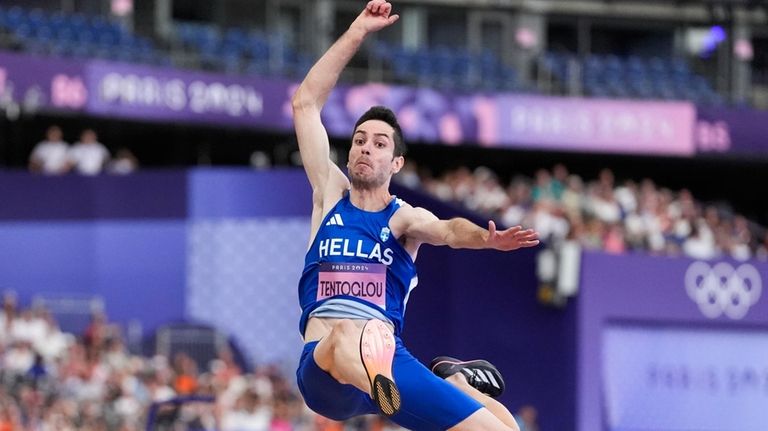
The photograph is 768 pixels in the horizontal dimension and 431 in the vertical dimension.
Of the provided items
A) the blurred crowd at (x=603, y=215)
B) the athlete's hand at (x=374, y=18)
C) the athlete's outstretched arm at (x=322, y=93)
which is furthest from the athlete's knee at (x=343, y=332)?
the blurred crowd at (x=603, y=215)

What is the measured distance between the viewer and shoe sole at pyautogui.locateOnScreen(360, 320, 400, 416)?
8359 millimetres

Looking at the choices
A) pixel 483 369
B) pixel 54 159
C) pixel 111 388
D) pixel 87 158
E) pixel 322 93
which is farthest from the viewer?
pixel 54 159

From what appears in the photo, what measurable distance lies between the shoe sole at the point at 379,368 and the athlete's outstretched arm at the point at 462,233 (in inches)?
24.3

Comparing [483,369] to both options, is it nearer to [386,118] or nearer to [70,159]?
[386,118]

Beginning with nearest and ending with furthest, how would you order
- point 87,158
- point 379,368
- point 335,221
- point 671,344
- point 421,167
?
point 379,368, point 335,221, point 671,344, point 87,158, point 421,167

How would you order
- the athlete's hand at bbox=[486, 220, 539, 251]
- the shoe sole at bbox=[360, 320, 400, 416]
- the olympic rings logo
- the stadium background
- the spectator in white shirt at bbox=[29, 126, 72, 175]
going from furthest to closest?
1. the spectator in white shirt at bbox=[29, 126, 72, 175]
2. the olympic rings logo
3. the stadium background
4. the shoe sole at bbox=[360, 320, 400, 416]
5. the athlete's hand at bbox=[486, 220, 539, 251]

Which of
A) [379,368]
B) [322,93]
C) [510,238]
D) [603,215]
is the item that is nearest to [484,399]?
[379,368]

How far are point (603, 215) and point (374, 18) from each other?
13989 mm

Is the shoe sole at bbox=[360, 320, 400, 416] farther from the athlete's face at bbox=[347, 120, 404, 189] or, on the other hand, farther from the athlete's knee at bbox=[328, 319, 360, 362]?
the athlete's face at bbox=[347, 120, 404, 189]

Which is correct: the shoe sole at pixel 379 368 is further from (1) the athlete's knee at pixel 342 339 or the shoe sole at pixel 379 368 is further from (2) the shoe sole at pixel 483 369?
(2) the shoe sole at pixel 483 369

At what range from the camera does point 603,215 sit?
904 inches

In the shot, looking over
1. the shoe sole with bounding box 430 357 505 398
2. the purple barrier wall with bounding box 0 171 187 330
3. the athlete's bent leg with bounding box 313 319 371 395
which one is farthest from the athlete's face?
the purple barrier wall with bounding box 0 171 187 330

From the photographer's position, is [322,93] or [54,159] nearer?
[322,93]

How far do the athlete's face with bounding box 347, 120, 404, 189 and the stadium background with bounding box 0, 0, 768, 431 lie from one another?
9.35 meters
